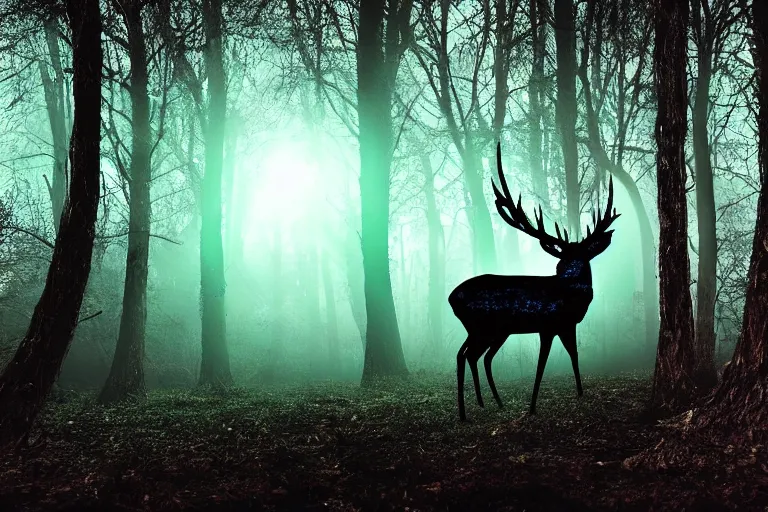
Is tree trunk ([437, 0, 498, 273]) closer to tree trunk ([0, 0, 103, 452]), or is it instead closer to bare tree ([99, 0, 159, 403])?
bare tree ([99, 0, 159, 403])

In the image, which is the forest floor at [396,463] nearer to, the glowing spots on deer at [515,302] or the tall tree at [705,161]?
the glowing spots on deer at [515,302]

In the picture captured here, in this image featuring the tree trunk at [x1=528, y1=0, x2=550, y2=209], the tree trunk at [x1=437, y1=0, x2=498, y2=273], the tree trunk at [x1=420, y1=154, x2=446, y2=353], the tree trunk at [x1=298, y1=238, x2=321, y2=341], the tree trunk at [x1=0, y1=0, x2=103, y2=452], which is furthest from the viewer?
the tree trunk at [x1=298, y1=238, x2=321, y2=341]

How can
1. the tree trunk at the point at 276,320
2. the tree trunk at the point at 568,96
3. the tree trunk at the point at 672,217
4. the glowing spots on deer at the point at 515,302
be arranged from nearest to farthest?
the glowing spots on deer at the point at 515,302, the tree trunk at the point at 672,217, the tree trunk at the point at 568,96, the tree trunk at the point at 276,320

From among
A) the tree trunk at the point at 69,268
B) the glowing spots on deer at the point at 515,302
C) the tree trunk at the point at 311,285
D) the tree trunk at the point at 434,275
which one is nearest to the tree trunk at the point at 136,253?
the tree trunk at the point at 69,268

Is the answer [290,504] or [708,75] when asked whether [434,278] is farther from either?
[290,504]

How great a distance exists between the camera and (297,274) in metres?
34.5

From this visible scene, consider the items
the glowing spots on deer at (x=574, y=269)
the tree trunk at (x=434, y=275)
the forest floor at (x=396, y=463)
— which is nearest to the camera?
the forest floor at (x=396, y=463)

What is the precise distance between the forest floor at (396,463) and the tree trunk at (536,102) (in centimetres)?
926

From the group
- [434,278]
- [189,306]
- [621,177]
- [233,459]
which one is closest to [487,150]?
[621,177]

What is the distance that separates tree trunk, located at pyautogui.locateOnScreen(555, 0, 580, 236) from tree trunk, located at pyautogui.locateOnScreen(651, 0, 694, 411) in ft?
24.3

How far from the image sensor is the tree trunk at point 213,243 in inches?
520

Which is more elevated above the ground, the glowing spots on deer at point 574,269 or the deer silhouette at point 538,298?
the glowing spots on deer at point 574,269

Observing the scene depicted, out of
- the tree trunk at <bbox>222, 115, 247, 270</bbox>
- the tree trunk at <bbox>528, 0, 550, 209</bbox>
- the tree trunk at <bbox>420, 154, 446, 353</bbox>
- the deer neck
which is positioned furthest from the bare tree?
the tree trunk at <bbox>420, 154, 446, 353</bbox>

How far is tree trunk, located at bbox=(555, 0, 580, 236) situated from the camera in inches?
559
